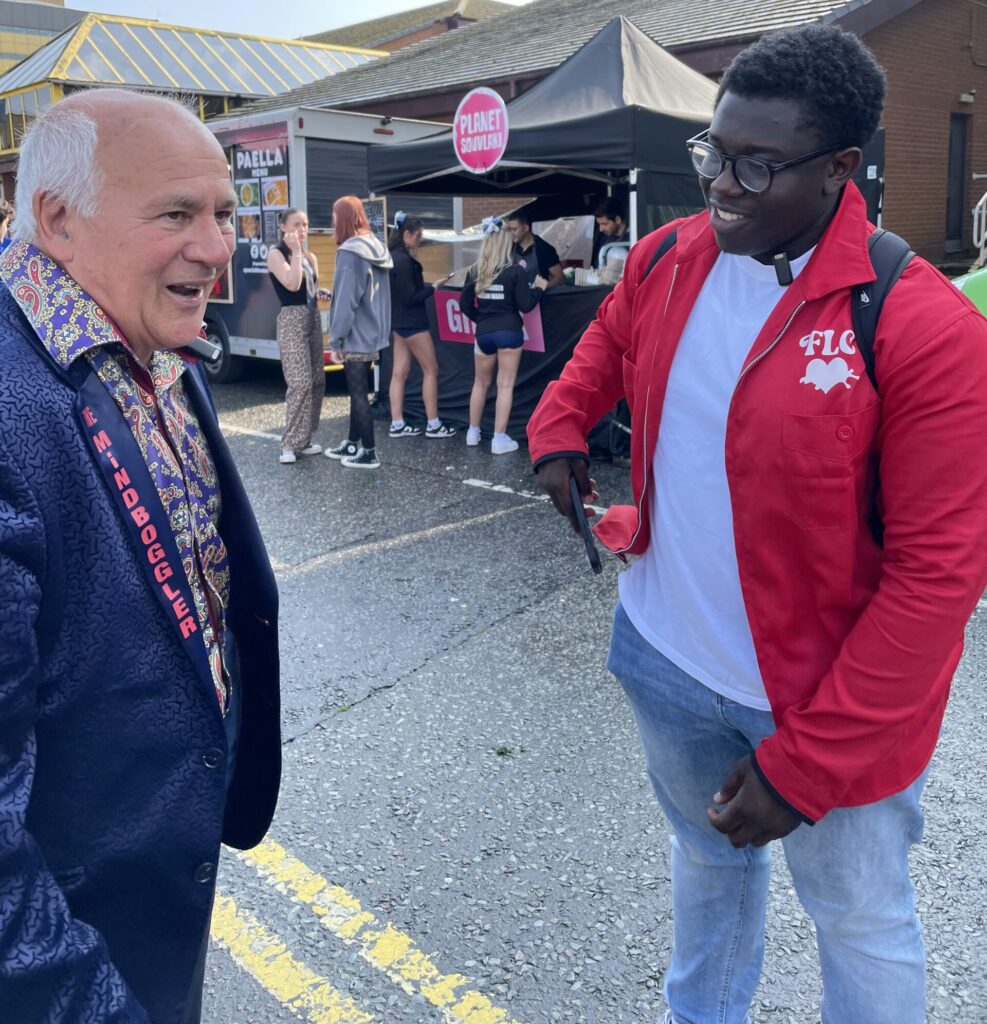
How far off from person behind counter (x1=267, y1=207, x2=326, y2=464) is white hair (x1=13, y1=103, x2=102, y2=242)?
20.6ft

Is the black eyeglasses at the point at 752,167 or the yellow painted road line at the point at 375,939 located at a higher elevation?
the black eyeglasses at the point at 752,167

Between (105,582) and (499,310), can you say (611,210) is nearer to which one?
(499,310)

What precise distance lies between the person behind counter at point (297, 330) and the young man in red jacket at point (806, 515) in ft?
19.7

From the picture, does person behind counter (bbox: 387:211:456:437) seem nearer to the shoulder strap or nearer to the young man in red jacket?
the young man in red jacket

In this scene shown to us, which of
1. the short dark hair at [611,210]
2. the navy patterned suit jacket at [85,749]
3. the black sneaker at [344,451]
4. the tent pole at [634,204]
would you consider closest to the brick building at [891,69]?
the short dark hair at [611,210]

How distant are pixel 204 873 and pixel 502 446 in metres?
6.70

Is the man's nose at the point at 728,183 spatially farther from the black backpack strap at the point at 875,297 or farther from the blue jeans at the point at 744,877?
the blue jeans at the point at 744,877

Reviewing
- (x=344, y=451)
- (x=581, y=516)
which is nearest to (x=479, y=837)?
(x=581, y=516)

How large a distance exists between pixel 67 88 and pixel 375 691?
855 inches

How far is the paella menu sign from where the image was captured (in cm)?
1015

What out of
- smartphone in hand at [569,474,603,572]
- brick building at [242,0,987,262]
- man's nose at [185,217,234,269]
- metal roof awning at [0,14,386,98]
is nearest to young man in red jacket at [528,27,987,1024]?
smartphone in hand at [569,474,603,572]

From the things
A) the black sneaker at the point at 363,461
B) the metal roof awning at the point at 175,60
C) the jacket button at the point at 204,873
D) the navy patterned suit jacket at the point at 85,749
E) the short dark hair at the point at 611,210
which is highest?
the metal roof awning at the point at 175,60

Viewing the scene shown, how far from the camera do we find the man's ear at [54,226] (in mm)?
1323

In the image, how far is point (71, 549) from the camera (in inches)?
47.6
